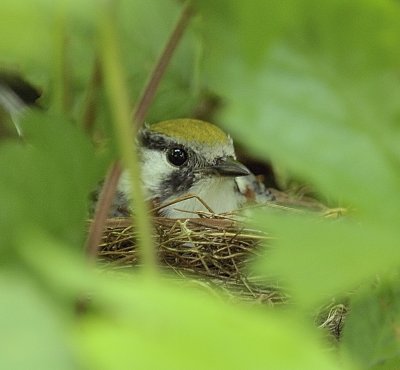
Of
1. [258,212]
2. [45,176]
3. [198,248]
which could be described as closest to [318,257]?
[258,212]

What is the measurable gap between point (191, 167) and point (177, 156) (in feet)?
0.19

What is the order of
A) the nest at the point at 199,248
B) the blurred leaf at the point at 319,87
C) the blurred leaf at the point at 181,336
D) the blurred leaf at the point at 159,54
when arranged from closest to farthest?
the blurred leaf at the point at 181,336
the blurred leaf at the point at 319,87
the blurred leaf at the point at 159,54
the nest at the point at 199,248

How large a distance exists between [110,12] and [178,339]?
0.20 meters

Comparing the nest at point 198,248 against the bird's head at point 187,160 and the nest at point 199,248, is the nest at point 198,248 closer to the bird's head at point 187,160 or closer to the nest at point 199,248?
the nest at point 199,248

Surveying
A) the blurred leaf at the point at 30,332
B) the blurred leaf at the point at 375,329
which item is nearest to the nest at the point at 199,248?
the blurred leaf at the point at 375,329

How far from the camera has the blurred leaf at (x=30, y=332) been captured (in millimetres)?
380

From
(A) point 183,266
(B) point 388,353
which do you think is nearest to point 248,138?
(B) point 388,353

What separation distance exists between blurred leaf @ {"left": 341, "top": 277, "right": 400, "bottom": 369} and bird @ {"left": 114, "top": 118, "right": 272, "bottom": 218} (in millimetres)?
1588

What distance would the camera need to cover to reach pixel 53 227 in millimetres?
731

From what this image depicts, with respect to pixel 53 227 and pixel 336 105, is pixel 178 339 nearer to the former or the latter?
pixel 336 105

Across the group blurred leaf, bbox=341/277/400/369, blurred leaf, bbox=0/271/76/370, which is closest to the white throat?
blurred leaf, bbox=341/277/400/369

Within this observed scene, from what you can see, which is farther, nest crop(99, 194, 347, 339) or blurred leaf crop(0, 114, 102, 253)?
nest crop(99, 194, 347, 339)

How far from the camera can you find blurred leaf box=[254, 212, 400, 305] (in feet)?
1.38

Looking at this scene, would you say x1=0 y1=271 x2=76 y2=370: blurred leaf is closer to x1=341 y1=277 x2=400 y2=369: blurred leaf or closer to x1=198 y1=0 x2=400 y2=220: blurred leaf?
x1=198 y1=0 x2=400 y2=220: blurred leaf
